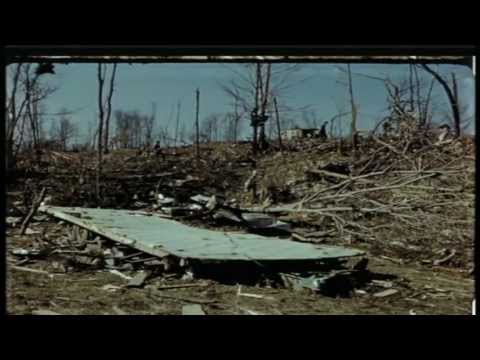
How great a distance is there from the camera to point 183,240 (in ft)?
16.6

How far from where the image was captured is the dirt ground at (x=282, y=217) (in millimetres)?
4477

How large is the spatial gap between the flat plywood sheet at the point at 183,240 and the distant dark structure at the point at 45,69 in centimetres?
162

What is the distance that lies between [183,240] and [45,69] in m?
2.03

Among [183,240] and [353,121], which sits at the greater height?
[353,121]

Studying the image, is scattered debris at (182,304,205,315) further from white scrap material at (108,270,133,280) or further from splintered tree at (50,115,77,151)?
splintered tree at (50,115,77,151)

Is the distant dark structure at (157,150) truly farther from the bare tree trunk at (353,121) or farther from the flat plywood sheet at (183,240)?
the bare tree trunk at (353,121)

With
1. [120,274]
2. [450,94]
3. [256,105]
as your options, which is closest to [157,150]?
[256,105]

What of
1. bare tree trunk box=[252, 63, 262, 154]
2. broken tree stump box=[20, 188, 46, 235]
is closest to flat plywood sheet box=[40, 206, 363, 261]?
broken tree stump box=[20, 188, 46, 235]

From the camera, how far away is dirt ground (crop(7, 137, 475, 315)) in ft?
14.7

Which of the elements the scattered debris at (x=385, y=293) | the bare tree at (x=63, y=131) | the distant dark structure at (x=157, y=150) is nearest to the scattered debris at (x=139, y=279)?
the distant dark structure at (x=157, y=150)

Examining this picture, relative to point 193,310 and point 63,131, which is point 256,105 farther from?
point 193,310

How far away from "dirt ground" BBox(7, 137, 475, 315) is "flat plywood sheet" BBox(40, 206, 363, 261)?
0.44 ft
